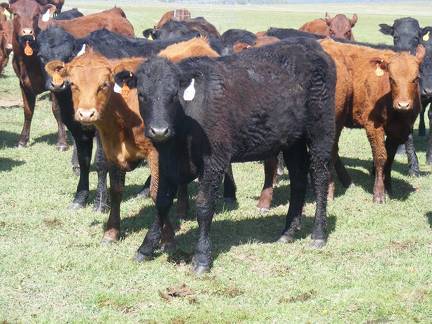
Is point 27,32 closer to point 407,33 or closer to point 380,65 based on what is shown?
point 380,65

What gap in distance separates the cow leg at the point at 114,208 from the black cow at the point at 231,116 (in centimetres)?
69

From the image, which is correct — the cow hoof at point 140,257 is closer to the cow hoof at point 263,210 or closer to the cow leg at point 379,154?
the cow hoof at point 263,210

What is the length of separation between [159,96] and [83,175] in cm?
307

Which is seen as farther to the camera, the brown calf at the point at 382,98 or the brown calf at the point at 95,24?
the brown calf at the point at 95,24

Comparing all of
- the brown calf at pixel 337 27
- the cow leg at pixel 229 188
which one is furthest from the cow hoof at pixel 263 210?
the brown calf at pixel 337 27

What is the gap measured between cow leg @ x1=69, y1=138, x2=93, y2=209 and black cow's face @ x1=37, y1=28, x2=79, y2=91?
1.02m

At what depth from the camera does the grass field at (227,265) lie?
577 cm

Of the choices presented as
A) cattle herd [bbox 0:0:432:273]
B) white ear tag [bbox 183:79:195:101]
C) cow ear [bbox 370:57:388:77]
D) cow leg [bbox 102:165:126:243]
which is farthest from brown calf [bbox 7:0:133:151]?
white ear tag [bbox 183:79:195:101]

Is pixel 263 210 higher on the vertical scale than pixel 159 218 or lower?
lower

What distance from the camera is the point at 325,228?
766 centimetres

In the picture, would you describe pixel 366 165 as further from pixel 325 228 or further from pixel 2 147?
pixel 2 147

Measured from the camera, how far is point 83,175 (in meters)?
8.98

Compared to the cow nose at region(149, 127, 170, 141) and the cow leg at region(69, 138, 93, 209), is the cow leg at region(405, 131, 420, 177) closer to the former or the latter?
the cow leg at region(69, 138, 93, 209)

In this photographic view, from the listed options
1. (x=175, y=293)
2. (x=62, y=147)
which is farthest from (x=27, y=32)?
(x=175, y=293)
